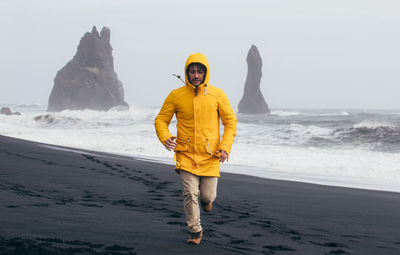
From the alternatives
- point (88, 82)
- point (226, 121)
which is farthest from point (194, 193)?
point (88, 82)

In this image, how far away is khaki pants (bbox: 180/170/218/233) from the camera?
3.53m

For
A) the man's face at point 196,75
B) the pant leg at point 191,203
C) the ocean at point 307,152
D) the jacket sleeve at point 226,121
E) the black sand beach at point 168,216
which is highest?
the man's face at point 196,75

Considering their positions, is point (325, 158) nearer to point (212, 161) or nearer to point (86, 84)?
point (212, 161)

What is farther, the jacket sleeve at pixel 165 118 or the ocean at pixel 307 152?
the ocean at pixel 307 152

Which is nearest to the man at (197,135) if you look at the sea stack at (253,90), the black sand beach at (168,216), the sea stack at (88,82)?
the black sand beach at (168,216)

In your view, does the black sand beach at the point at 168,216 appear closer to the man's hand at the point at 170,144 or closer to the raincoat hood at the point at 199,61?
the man's hand at the point at 170,144

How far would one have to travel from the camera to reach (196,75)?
3584mm

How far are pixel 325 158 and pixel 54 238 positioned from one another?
406 inches

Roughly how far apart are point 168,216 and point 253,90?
10981cm

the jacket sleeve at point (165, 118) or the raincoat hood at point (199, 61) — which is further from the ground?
the raincoat hood at point (199, 61)

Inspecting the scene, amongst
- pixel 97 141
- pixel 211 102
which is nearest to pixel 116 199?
pixel 211 102

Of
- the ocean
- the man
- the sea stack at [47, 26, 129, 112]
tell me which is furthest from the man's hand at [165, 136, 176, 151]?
the sea stack at [47, 26, 129, 112]

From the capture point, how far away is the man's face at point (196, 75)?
11.8 feet

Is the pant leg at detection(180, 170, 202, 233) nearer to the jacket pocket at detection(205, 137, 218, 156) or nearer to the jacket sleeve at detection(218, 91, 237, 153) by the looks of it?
the jacket pocket at detection(205, 137, 218, 156)
